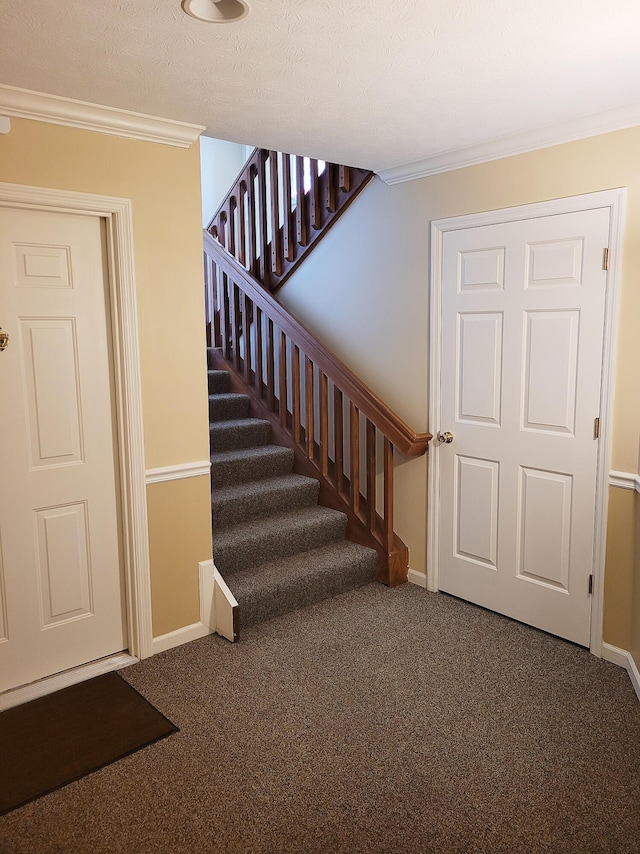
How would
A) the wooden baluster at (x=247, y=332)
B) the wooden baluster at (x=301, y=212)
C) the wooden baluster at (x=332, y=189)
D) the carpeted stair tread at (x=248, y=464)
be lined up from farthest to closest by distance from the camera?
the wooden baluster at (x=247, y=332) → the wooden baluster at (x=301, y=212) → the wooden baluster at (x=332, y=189) → the carpeted stair tread at (x=248, y=464)

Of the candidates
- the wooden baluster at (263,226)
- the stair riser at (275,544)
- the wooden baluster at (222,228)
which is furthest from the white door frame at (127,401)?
the wooden baluster at (222,228)

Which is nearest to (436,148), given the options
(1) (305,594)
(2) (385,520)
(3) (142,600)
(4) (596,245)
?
(4) (596,245)

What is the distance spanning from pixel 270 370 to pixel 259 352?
17 centimetres

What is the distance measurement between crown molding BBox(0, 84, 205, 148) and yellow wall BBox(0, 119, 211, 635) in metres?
0.03

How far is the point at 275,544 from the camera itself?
3.46 metres

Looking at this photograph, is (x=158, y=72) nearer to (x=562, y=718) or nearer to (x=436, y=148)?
(x=436, y=148)

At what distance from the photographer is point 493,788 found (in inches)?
79.3

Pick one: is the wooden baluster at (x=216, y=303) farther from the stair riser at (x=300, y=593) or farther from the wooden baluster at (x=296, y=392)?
the stair riser at (x=300, y=593)

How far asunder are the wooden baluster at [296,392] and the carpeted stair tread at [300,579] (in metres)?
0.77

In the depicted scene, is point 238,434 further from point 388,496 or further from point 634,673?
point 634,673

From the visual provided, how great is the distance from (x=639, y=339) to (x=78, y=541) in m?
2.41

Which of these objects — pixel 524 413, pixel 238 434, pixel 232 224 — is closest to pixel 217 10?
pixel 524 413

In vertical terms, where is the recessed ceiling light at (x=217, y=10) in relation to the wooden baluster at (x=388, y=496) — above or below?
above

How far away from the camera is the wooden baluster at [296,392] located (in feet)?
12.8
